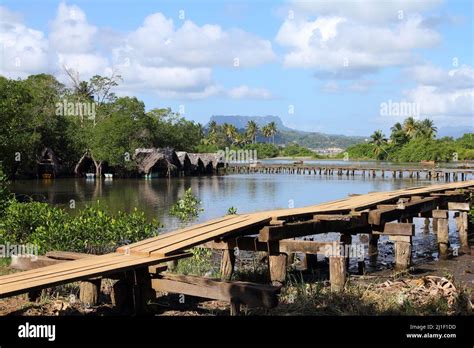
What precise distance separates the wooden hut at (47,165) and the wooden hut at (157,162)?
7.64m

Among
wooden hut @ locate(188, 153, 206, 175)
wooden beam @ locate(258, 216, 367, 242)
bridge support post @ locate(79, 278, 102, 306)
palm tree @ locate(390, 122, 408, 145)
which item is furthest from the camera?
palm tree @ locate(390, 122, 408, 145)

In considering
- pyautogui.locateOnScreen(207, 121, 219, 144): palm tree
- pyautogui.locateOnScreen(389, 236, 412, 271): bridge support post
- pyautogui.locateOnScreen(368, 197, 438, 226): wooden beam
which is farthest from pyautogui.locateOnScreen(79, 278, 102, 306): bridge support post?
pyautogui.locateOnScreen(207, 121, 219, 144): palm tree

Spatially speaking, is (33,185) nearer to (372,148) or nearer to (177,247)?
(177,247)

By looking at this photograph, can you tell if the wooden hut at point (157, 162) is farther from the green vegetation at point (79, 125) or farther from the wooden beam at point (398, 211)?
the wooden beam at point (398, 211)

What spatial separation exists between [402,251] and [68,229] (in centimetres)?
693

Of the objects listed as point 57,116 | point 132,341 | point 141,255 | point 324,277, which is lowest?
point 324,277

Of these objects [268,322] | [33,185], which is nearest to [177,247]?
[268,322]

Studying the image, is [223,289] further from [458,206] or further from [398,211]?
[458,206]

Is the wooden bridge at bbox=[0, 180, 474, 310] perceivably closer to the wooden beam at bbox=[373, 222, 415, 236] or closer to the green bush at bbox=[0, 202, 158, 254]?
the wooden beam at bbox=[373, 222, 415, 236]

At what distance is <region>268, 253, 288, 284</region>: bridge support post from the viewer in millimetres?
8672

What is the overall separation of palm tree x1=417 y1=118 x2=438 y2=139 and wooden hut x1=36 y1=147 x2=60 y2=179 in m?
67.9

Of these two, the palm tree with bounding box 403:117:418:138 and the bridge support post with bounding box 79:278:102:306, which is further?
the palm tree with bounding box 403:117:418:138

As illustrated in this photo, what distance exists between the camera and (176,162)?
2363 inches

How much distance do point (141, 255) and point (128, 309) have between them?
0.68 meters
